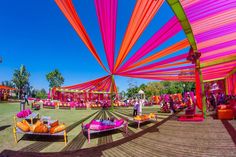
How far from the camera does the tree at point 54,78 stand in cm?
5371

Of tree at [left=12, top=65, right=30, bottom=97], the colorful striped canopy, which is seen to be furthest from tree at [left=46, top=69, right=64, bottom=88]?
the colorful striped canopy

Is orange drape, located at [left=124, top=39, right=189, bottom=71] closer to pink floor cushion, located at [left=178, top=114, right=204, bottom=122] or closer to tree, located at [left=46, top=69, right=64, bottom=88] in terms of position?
pink floor cushion, located at [left=178, top=114, right=204, bottom=122]

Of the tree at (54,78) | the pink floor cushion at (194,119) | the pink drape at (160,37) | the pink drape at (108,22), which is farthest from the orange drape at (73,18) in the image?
the tree at (54,78)

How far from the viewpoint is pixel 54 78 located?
5422 centimetres

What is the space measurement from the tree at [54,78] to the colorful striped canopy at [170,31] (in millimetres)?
45692

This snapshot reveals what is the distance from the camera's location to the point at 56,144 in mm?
5129

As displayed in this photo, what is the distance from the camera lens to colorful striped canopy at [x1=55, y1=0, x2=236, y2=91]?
545cm

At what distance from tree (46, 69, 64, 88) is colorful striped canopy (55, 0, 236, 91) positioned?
45.7 m

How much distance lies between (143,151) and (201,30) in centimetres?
493

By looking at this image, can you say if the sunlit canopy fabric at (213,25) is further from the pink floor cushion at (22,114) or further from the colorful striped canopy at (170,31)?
the pink floor cushion at (22,114)

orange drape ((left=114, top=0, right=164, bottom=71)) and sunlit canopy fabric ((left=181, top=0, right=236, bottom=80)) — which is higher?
orange drape ((left=114, top=0, right=164, bottom=71))

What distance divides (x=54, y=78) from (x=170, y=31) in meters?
51.1

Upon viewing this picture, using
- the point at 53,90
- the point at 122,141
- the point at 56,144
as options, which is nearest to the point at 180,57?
the point at 122,141

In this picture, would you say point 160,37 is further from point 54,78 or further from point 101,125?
point 54,78
